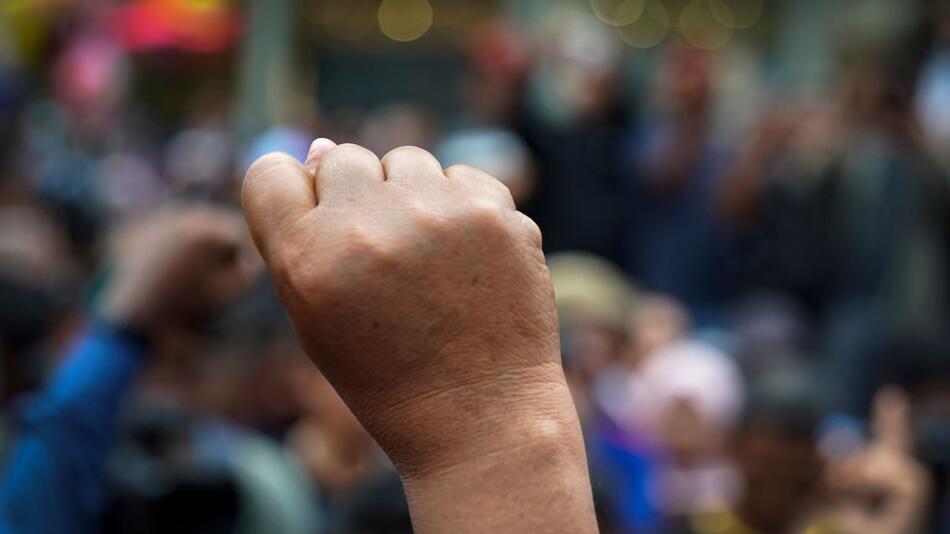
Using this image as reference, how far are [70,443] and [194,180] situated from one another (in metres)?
6.15

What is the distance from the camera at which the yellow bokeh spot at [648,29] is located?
12391 mm

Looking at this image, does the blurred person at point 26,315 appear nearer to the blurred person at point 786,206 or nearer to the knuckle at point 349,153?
the knuckle at point 349,153

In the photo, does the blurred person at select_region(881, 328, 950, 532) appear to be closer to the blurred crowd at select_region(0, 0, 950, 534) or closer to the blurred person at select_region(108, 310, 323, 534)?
the blurred crowd at select_region(0, 0, 950, 534)

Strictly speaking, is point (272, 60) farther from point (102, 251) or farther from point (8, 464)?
point (8, 464)

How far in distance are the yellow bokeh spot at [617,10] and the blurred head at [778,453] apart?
27.6 feet

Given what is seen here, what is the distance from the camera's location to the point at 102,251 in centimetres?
777

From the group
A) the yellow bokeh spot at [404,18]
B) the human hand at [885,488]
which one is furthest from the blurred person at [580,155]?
the yellow bokeh spot at [404,18]

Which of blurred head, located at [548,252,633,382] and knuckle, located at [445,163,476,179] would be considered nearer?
knuckle, located at [445,163,476,179]

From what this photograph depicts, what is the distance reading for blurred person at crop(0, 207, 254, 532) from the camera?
2.60 m

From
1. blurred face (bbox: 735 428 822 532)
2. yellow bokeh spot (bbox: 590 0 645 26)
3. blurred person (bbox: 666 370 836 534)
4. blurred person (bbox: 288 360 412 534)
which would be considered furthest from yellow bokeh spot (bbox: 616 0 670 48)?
blurred face (bbox: 735 428 822 532)

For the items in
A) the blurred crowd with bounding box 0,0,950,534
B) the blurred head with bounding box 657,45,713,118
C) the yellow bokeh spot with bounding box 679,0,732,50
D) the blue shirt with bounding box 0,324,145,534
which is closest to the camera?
the blue shirt with bounding box 0,324,145,534

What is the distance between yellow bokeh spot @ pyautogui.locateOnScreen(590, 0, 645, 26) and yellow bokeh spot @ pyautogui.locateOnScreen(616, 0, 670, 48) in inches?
2.0

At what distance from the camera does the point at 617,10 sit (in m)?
12.5

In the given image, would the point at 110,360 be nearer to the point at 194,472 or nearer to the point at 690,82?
the point at 194,472
